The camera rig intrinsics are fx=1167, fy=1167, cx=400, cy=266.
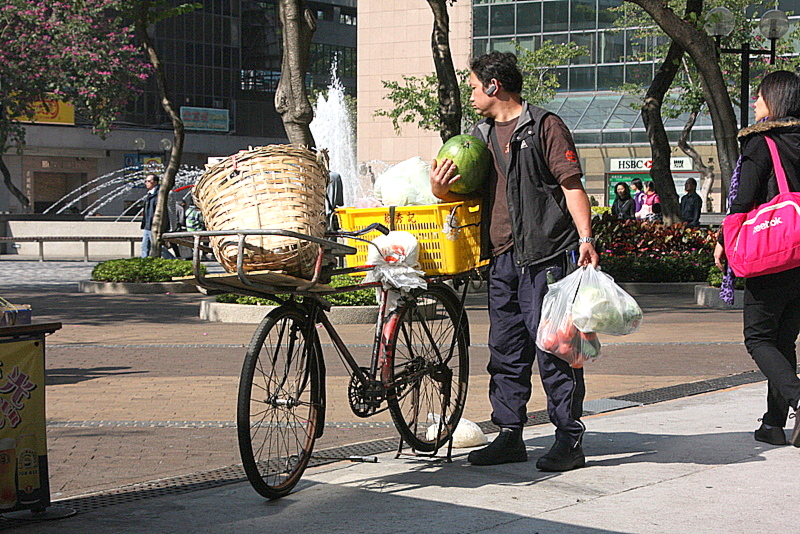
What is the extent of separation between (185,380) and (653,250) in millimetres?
12476

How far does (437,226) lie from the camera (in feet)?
19.3

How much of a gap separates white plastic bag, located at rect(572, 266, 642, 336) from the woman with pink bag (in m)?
1.30

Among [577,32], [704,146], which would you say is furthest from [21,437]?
[577,32]

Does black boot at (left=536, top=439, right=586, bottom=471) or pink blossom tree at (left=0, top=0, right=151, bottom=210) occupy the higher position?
pink blossom tree at (left=0, top=0, right=151, bottom=210)

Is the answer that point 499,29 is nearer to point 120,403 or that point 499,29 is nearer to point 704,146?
point 704,146

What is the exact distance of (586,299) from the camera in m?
5.64

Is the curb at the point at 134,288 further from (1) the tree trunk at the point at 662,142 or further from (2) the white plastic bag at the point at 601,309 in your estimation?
(2) the white plastic bag at the point at 601,309

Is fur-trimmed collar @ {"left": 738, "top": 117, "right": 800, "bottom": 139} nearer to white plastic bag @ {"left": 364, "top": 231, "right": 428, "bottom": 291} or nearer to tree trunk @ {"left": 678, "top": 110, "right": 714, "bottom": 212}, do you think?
white plastic bag @ {"left": 364, "top": 231, "right": 428, "bottom": 291}

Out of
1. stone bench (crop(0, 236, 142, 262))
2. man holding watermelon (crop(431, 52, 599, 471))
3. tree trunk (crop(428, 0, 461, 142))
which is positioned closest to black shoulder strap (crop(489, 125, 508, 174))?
man holding watermelon (crop(431, 52, 599, 471))

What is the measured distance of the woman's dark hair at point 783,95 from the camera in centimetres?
674

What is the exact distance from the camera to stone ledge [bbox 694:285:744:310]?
1605 cm

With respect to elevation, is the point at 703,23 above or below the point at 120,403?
above

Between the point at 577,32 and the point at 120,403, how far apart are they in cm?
5373

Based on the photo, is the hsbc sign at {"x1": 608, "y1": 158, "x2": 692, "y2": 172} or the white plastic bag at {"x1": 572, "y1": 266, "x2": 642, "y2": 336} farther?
the hsbc sign at {"x1": 608, "y1": 158, "x2": 692, "y2": 172}
